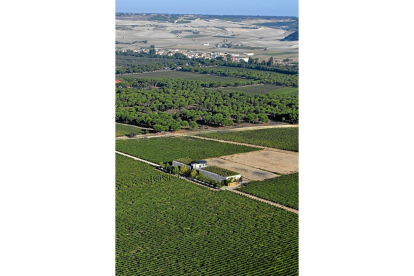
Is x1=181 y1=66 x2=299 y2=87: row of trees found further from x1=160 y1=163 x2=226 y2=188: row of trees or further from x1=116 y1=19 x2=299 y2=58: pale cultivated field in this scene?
x1=160 y1=163 x2=226 y2=188: row of trees

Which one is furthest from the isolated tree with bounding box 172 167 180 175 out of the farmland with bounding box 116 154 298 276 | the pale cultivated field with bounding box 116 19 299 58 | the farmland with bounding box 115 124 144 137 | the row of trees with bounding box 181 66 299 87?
the row of trees with bounding box 181 66 299 87

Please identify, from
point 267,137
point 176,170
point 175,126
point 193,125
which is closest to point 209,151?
point 176,170

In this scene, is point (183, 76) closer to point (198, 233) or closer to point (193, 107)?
point (193, 107)

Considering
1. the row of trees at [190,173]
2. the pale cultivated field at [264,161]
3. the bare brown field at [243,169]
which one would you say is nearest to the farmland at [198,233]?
the row of trees at [190,173]
